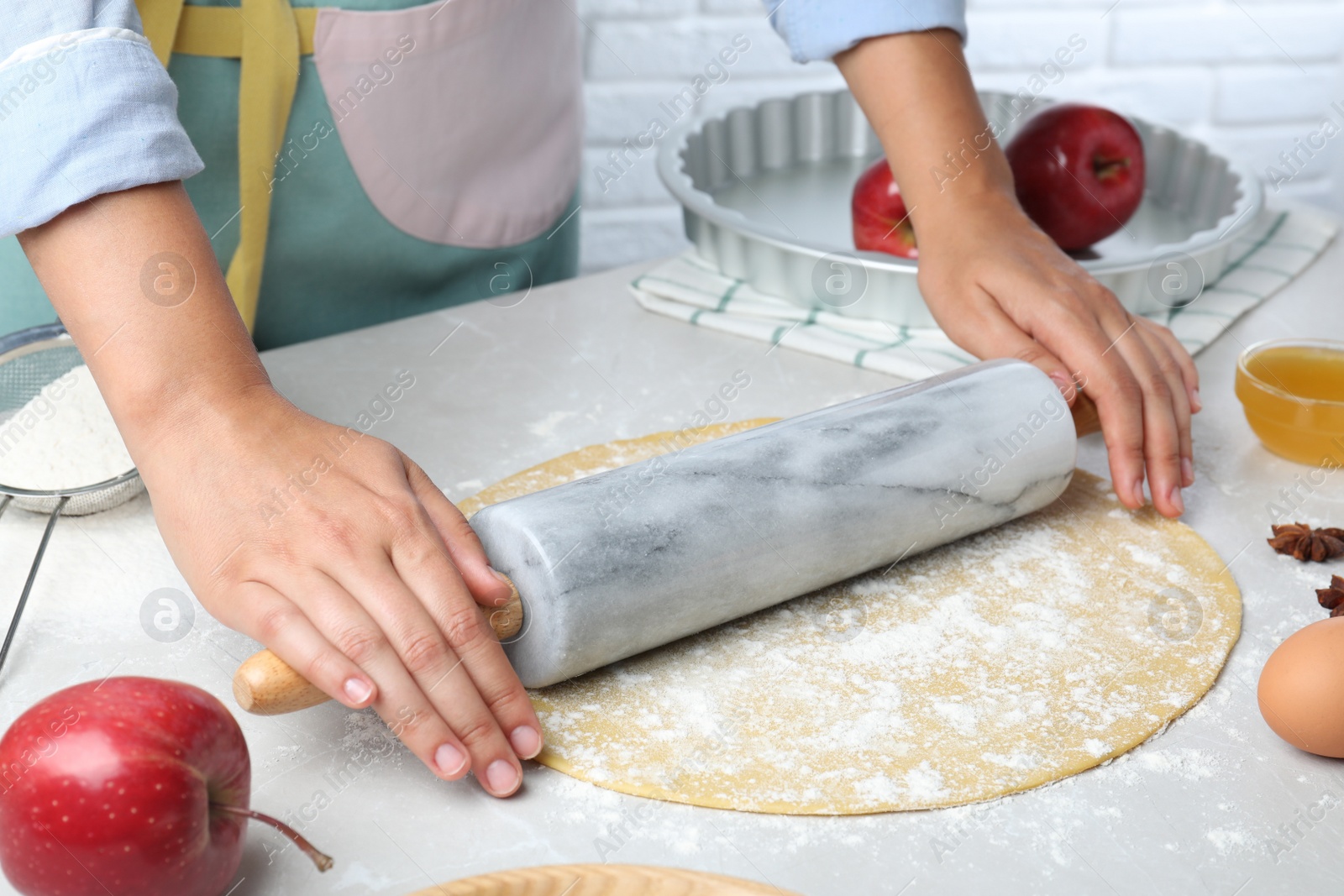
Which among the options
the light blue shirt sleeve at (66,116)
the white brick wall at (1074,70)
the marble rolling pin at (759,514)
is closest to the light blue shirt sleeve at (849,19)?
the marble rolling pin at (759,514)

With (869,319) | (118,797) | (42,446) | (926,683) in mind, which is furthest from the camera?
(869,319)

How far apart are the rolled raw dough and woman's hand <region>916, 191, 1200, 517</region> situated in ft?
0.22

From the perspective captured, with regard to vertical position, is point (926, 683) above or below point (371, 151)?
below

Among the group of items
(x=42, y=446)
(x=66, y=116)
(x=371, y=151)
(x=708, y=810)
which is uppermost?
(x=66, y=116)

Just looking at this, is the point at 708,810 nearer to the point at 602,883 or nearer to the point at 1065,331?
the point at 602,883

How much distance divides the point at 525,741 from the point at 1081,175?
0.90 metres

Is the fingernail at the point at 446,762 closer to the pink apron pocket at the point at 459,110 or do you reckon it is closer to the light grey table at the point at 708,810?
the light grey table at the point at 708,810

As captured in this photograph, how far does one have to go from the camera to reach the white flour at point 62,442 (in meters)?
0.81

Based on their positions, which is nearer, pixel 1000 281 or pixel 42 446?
pixel 42 446

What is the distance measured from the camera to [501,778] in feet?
2.01

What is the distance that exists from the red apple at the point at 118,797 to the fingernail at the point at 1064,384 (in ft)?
2.03

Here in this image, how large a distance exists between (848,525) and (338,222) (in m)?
0.62

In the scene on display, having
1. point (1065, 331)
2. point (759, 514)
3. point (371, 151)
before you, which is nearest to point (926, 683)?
point (759, 514)

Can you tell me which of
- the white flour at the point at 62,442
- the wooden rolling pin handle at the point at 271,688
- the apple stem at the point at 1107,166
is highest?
the apple stem at the point at 1107,166
